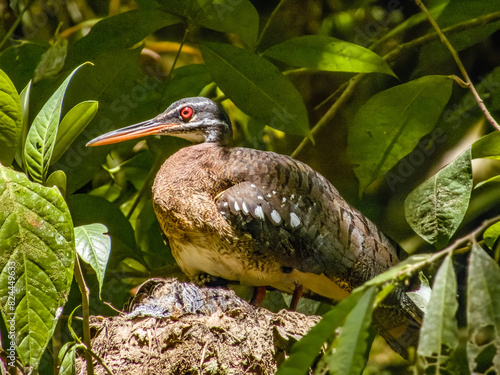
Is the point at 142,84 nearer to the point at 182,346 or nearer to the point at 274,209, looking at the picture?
the point at 274,209

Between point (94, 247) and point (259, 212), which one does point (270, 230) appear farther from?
point (94, 247)

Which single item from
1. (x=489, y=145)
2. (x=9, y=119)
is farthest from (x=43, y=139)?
(x=489, y=145)

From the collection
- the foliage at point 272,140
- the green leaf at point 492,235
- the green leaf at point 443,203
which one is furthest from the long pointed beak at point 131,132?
the green leaf at point 492,235

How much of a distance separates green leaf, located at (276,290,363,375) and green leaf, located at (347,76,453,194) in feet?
4.27

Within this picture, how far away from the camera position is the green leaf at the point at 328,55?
2496 mm

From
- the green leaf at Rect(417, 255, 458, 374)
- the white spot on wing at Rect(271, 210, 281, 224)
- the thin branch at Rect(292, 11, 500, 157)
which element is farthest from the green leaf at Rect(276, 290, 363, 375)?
the thin branch at Rect(292, 11, 500, 157)

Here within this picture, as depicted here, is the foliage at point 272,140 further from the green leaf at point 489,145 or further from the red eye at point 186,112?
the red eye at point 186,112

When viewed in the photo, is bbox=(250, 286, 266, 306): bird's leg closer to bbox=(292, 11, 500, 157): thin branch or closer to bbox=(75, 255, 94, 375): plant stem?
bbox=(292, 11, 500, 157): thin branch

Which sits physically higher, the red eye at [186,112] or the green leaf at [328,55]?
the green leaf at [328,55]

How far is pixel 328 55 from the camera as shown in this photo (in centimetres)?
256

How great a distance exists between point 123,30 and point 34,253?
4.87 ft

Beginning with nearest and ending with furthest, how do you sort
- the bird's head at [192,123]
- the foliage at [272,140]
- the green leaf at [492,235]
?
the foliage at [272,140], the green leaf at [492,235], the bird's head at [192,123]

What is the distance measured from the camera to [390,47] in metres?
3.28

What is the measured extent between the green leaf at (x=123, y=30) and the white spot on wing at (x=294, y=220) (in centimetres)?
96
